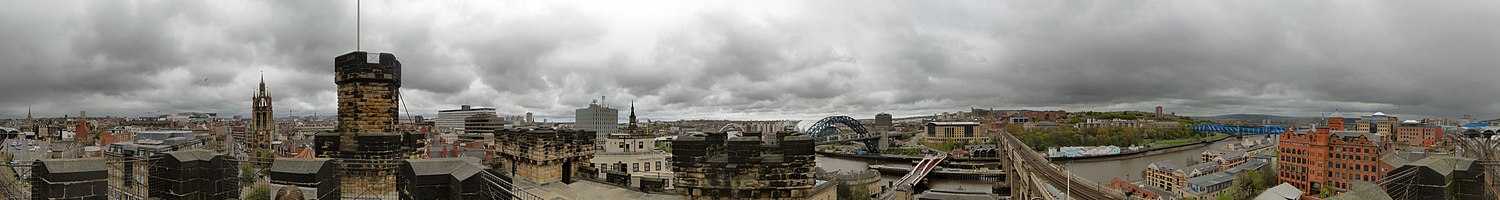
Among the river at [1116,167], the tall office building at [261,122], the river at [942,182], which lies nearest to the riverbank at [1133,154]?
the river at [1116,167]

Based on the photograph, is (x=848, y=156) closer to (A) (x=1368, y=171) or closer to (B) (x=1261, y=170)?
(B) (x=1261, y=170)

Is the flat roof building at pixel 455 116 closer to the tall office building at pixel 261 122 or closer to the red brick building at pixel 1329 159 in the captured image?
the tall office building at pixel 261 122

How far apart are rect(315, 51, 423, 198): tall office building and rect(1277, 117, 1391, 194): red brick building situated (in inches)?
1726

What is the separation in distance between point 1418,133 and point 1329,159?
141 feet

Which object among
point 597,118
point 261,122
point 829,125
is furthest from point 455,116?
point 261,122

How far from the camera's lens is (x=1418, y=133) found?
66.4 metres

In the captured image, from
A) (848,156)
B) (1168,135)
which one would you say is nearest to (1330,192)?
(848,156)

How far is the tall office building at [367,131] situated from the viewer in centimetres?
837

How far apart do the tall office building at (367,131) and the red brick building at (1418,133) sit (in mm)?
79726

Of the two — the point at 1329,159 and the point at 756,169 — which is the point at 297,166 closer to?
the point at 756,169

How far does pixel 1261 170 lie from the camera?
45.8 m

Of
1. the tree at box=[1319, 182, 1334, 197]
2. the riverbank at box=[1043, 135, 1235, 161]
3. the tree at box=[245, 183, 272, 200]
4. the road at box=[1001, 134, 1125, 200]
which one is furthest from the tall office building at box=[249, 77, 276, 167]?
the riverbank at box=[1043, 135, 1235, 161]

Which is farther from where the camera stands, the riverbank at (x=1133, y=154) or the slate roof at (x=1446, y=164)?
the riverbank at (x=1133, y=154)

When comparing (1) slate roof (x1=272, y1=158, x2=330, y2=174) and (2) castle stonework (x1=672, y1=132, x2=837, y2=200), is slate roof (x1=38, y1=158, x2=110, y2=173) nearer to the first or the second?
(1) slate roof (x1=272, y1=158, x2=330, y2=174)
